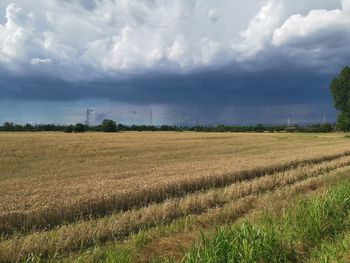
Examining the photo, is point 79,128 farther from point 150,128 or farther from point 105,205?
point 105,205

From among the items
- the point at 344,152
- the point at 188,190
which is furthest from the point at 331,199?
the point at 344,152

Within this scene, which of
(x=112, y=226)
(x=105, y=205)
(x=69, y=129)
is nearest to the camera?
(x=112, y=226)

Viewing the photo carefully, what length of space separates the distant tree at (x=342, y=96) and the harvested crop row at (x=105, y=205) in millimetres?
80665

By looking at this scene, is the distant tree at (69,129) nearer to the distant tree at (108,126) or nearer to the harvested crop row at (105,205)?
the distant tree at (108,126)

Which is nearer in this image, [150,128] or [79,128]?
[79,128]

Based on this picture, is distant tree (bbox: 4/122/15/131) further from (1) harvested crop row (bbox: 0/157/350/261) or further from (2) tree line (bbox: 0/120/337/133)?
(1) harvested crop row (bbox: 0/157/350/261)

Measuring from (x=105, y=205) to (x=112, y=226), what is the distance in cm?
276

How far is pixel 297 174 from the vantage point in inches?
845

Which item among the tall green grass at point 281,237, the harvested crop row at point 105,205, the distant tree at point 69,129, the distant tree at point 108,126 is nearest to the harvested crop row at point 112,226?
the harvested crop row at point 105,205

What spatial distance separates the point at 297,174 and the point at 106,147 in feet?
80.3

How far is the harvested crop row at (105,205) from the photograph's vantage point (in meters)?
11.4

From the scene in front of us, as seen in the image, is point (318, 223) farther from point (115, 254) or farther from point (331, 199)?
point (115, 254)

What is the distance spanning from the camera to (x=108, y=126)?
4247 inches

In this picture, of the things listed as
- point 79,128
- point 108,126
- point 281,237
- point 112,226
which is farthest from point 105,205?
point 108,126
